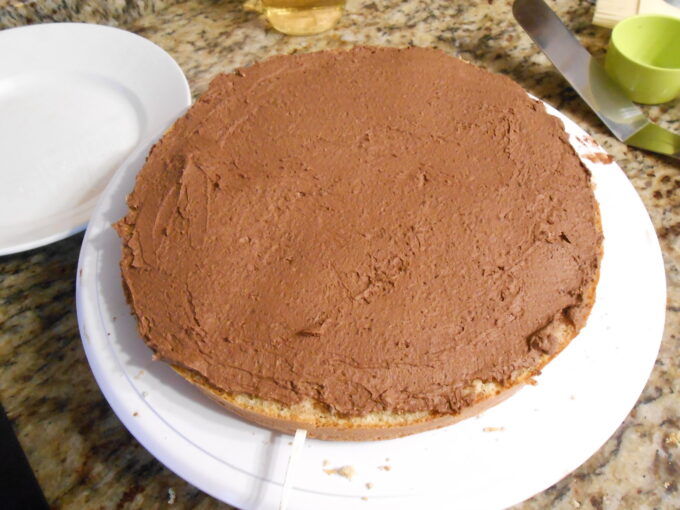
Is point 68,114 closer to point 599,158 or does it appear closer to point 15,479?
point 15,479

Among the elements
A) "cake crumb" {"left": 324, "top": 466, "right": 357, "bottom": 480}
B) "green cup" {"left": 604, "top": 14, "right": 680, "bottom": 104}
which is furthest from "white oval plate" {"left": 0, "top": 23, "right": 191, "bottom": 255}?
"green cup" {"left": 604, "top": 14, "right": 680, "bottom": 104}

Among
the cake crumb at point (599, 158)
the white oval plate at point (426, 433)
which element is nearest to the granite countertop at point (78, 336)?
the white oval plate at point (426, 433)

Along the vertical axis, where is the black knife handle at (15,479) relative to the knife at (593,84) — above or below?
below

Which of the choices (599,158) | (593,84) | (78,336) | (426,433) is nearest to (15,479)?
(78,336)

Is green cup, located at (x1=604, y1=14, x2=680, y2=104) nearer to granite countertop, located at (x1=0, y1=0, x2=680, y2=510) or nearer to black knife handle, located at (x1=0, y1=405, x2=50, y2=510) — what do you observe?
granite countertop, located at (x1=0, y1=0, x2=680, y2=510)

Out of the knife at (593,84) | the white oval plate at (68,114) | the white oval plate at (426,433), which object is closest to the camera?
the white oval plate at (426,433)

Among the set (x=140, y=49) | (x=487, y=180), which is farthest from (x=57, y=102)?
(x=487, y=180)

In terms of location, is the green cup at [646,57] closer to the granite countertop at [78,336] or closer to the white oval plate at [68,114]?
the granite countertop at [78,336]
